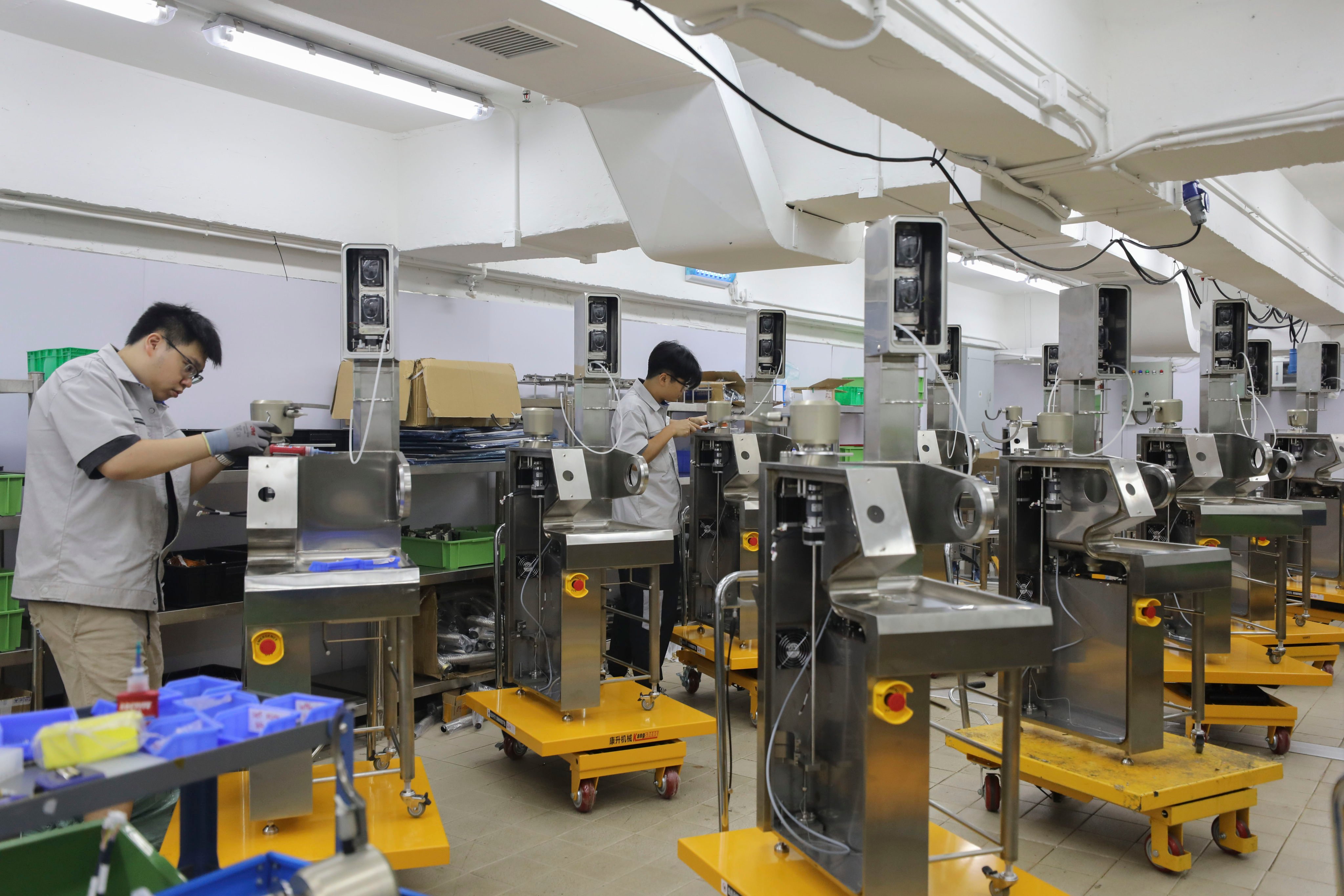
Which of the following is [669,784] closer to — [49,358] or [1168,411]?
[49,358]

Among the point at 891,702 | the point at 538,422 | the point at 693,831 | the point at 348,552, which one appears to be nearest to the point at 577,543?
the point at 538,422

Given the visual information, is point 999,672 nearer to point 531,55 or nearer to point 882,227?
point 882,227

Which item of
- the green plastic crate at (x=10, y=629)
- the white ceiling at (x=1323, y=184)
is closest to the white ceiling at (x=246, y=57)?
the green plastic crate at (x=10, y=629)

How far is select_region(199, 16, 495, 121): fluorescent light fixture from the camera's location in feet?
12.8

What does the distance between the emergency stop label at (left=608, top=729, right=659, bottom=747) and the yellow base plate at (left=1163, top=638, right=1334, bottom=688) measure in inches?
89.0

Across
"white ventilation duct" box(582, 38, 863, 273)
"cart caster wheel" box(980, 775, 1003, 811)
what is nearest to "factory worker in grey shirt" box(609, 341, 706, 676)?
"white ventilation duct" box(582, 38, 863, 273)

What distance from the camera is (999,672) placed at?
7.72ft

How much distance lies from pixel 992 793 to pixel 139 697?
3201mm

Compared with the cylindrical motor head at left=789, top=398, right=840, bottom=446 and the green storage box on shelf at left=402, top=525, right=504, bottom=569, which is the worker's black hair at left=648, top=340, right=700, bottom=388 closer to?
the green storage box on shelf at left=402, top=525, right=504, bottom=569

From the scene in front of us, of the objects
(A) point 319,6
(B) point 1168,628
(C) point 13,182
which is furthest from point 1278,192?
(C) point 13,182

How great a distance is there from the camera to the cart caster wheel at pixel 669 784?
374 cm

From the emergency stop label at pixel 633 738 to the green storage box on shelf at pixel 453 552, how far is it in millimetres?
1422

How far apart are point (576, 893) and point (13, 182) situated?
153 inches

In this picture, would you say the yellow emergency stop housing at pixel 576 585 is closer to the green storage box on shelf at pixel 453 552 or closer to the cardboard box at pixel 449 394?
the green storage box on shelf at pixel 453 552
